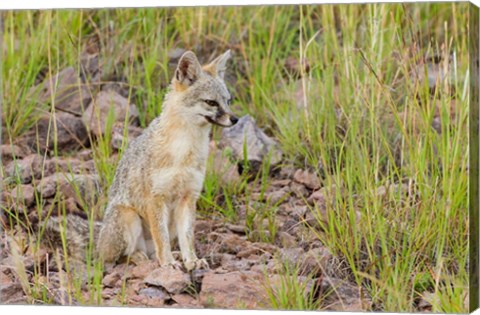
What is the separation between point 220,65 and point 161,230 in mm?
1149

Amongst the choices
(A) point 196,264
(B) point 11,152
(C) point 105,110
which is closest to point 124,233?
(A) point 196,264

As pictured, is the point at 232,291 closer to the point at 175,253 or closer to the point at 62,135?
the point at 175,253

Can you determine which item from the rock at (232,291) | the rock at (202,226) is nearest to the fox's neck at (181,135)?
the rock at (202,226)

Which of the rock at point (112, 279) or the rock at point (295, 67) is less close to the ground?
the rock at point (295, 67)

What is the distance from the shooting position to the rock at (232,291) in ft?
29.3

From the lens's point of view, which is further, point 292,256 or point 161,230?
point 161,230

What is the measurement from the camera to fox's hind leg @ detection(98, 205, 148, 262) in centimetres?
921

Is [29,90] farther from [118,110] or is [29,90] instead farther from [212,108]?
[212,108]

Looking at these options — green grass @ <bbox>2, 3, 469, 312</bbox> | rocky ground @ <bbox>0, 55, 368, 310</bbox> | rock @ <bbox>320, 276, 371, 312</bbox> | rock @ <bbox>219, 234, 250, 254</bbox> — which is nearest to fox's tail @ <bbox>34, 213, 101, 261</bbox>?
rocky ground @ <bbox>0, 55, 368, 310</bbox>

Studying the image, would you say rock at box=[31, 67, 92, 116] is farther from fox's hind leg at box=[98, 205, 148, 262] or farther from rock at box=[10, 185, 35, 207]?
fox's hind leg at box=[98, 205, 148, 262]

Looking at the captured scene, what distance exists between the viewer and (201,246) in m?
9.23

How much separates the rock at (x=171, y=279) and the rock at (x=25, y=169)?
1104 millimetres

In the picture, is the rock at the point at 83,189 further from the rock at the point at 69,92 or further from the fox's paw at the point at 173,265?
the fox's paw at the point at 173,265

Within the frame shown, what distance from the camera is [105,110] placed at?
9.45 metres
